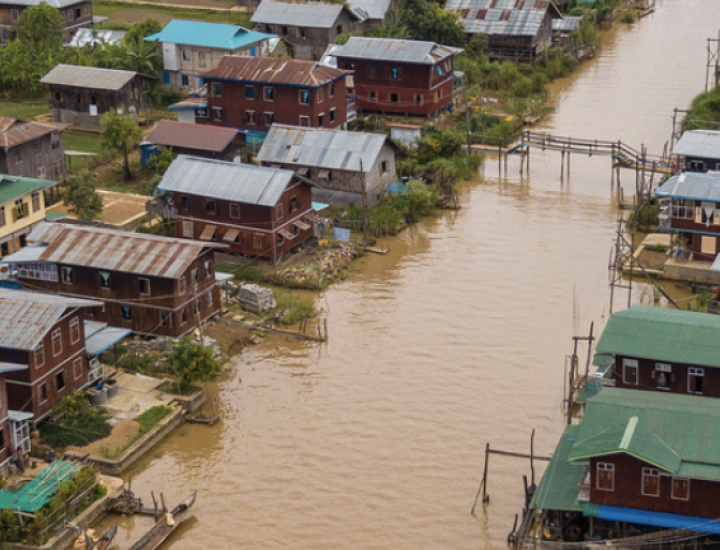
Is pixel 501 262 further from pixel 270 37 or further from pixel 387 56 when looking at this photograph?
pixel 270 37

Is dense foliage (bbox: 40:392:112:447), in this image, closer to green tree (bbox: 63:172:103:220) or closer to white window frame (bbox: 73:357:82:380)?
white window frame (bbox: 73:357:82:380)

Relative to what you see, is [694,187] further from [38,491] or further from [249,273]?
[38,491]

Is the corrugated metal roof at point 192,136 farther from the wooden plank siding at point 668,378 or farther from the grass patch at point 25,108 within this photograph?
the wooden plank siding at point 668,378

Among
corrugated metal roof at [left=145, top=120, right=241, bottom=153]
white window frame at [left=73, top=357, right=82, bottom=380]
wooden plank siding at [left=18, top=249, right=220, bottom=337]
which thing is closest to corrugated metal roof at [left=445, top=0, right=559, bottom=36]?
corrugated metal roof at [left=145, top=120, right=241, bottom=153]

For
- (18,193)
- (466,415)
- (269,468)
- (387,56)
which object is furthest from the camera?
(387,56)

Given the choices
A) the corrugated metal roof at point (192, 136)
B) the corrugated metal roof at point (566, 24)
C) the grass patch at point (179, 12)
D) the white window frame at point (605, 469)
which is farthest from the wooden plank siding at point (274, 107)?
the white window frame at point (605, 469)

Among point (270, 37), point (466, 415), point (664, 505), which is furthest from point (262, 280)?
point (270, 37)

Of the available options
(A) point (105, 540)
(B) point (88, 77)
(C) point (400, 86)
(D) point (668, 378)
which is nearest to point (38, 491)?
(A) point (105, 540)
